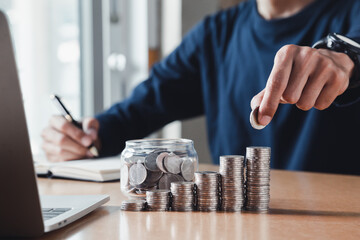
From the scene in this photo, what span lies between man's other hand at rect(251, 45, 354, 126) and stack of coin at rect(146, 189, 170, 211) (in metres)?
0.22

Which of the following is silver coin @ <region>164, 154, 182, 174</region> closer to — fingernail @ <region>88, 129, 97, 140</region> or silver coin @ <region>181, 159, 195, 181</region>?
silver coin @ <region>181, 159, 195, 181</region>

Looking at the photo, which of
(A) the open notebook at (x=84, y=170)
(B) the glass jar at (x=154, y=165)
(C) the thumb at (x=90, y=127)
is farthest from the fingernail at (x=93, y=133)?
(B) the glass jar at (x=154, y=165)

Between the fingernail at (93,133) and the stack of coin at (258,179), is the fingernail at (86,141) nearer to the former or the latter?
the fingernail at (93,133)

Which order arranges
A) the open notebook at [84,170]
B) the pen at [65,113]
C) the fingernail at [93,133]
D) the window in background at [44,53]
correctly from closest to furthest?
the open notebook at [84,170]
the pen at [65,113]
the fingernail at [93,133]
the window in background at [44,53]

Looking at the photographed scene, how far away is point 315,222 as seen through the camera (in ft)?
2.52

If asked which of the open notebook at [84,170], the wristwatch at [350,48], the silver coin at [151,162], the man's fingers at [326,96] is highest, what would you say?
the wristwatch at [350,48]

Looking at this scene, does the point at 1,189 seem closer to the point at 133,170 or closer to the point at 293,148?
the point at 133,170

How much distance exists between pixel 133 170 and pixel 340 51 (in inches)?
20.6

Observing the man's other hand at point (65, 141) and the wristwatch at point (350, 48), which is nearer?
the wristwatch at point (350, 48)

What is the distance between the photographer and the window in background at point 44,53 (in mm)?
2469

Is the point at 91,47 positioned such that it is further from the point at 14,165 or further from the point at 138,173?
the point at 14,165

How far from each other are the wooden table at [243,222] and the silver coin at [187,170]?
10 cm

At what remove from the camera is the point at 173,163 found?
2.96ft

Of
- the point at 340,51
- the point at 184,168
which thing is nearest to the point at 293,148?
the point at 340,51
